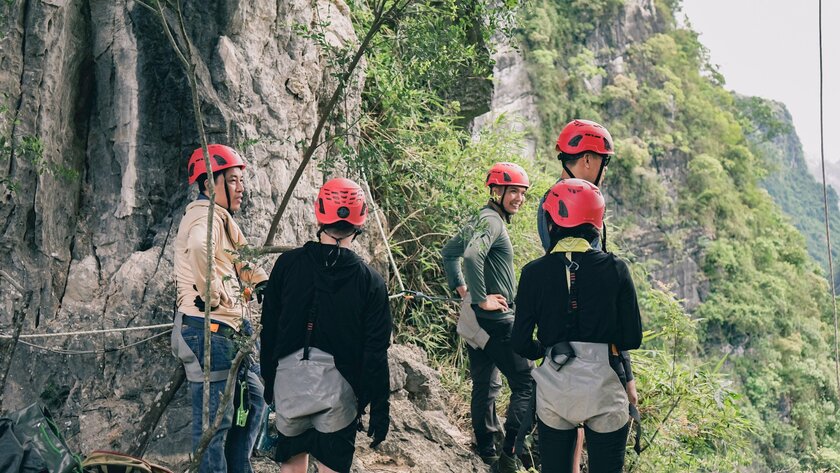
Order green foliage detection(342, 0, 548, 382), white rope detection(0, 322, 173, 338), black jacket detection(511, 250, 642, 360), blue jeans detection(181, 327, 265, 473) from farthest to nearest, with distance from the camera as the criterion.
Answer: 1. green foliage detection(342, 0, 548, 382)
2. white rope detection(0, 322, 173, 338)
3. blue jeans detection(181, 327, 265, 473)
4. black jacket detection(511, 250, 642, 360)

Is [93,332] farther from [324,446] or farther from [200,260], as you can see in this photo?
[324,446]

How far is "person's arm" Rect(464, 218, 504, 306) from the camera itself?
A: 5465mm

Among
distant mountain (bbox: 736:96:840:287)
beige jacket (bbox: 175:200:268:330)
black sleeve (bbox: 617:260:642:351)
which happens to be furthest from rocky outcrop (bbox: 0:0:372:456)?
distant mountain (bbox: 736:96:840:287)

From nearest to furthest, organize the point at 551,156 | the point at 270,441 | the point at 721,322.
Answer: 1. the point at 270,441
2. the point at 551,156
3. the point at 721,322

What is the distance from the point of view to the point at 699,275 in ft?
127

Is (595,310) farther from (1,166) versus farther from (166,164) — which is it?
(1,166)

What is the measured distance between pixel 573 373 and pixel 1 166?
3822 mm

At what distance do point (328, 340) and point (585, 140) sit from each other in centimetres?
186

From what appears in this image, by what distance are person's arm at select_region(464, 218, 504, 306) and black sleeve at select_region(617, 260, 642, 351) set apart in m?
1.51

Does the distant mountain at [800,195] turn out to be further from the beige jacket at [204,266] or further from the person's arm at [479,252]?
the beige jacket at [204,266]

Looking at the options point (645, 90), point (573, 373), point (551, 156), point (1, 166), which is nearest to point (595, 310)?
point (573, 373)

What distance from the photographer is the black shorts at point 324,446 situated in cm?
418

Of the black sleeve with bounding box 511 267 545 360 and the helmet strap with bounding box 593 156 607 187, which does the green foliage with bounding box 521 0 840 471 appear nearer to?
the helmet strap with bounding box 593 156 607 187

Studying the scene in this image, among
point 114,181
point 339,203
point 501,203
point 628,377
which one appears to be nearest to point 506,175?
point 501,203
